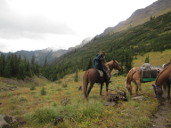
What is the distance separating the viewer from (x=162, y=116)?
6.85 m

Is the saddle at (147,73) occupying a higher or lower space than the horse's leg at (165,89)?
higher

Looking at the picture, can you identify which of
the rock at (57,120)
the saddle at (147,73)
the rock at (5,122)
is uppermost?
the saddle at (147,73)

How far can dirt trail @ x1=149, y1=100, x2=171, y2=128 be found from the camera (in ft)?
19.1

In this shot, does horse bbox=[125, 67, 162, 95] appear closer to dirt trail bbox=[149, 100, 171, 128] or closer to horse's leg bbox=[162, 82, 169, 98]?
horse's leg bbox=[162, 82, 169, 98]

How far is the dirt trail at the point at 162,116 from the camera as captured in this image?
5.83m

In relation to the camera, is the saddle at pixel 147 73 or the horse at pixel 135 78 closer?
the horse at pixel 135 78

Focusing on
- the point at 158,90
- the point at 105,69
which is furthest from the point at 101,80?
the point at 158,90

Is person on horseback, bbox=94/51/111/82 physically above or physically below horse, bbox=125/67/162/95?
above

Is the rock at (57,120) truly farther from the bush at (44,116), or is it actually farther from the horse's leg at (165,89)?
the horse's leg at (165,89)

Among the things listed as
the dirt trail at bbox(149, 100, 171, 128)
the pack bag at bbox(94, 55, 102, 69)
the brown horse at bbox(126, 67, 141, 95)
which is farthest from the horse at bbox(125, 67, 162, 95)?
the pack bag at bbox(94, 55, 102, 69)

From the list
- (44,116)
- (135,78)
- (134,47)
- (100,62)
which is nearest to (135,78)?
(135,78)

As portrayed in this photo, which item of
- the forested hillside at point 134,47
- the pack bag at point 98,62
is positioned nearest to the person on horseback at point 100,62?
the pack bag at point 98,62

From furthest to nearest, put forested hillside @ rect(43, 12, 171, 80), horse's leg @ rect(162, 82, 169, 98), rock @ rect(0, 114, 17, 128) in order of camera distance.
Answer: forested hillside @ rect(43, 12, 171, 80)
horse's leg @ rect(162, 82, 169, 98)
rock @ rect(0, 114, 17, 128)

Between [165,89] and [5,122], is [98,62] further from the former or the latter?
[5,122]
